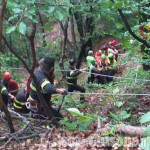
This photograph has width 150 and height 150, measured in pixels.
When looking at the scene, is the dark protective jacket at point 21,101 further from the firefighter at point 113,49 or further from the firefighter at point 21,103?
the firefighter at point 113,49

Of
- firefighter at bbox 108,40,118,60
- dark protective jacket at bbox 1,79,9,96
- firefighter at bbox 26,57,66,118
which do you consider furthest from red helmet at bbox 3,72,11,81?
firefighter at bbox 108,40,118,60

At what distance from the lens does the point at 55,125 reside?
15.9 feet

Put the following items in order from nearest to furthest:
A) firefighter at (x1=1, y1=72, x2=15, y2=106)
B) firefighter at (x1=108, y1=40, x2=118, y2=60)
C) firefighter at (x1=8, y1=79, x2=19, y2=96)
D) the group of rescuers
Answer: the group of rescuers, firefighter at (x1=1, y1=72, x2=15, y2=106), firefighter at (x1=8, y1=79, x2=19, y2=96), firefighter at (x1=108, y1=40, x2=118, y2=60)

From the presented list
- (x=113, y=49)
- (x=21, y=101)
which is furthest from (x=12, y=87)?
(x=113, y=49)

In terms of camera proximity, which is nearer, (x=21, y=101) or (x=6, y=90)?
(x=21, y=101)

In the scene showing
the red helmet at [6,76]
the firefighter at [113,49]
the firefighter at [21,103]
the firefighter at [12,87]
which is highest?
the firefighter at [113,49]

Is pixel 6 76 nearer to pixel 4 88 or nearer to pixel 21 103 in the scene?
pixel 4 88

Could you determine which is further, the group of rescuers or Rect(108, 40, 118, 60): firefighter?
Rect(108, 40, 118, 60): firefighter

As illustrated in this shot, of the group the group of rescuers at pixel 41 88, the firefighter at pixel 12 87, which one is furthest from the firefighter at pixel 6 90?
the firefighter at pixel 12 87

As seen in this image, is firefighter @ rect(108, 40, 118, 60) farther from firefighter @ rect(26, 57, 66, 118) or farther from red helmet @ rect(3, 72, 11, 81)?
firefighter @ rect(26, 57, 66, 118)

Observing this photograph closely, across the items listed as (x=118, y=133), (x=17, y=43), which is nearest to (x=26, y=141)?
(x=118, y=133)

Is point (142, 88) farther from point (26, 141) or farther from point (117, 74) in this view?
point (117, 74)

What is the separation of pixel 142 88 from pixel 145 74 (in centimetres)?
44

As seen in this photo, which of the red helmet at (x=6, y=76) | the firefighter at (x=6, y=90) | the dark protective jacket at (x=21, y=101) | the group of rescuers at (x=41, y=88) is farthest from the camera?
the red helmet at (x=6, y=76)
